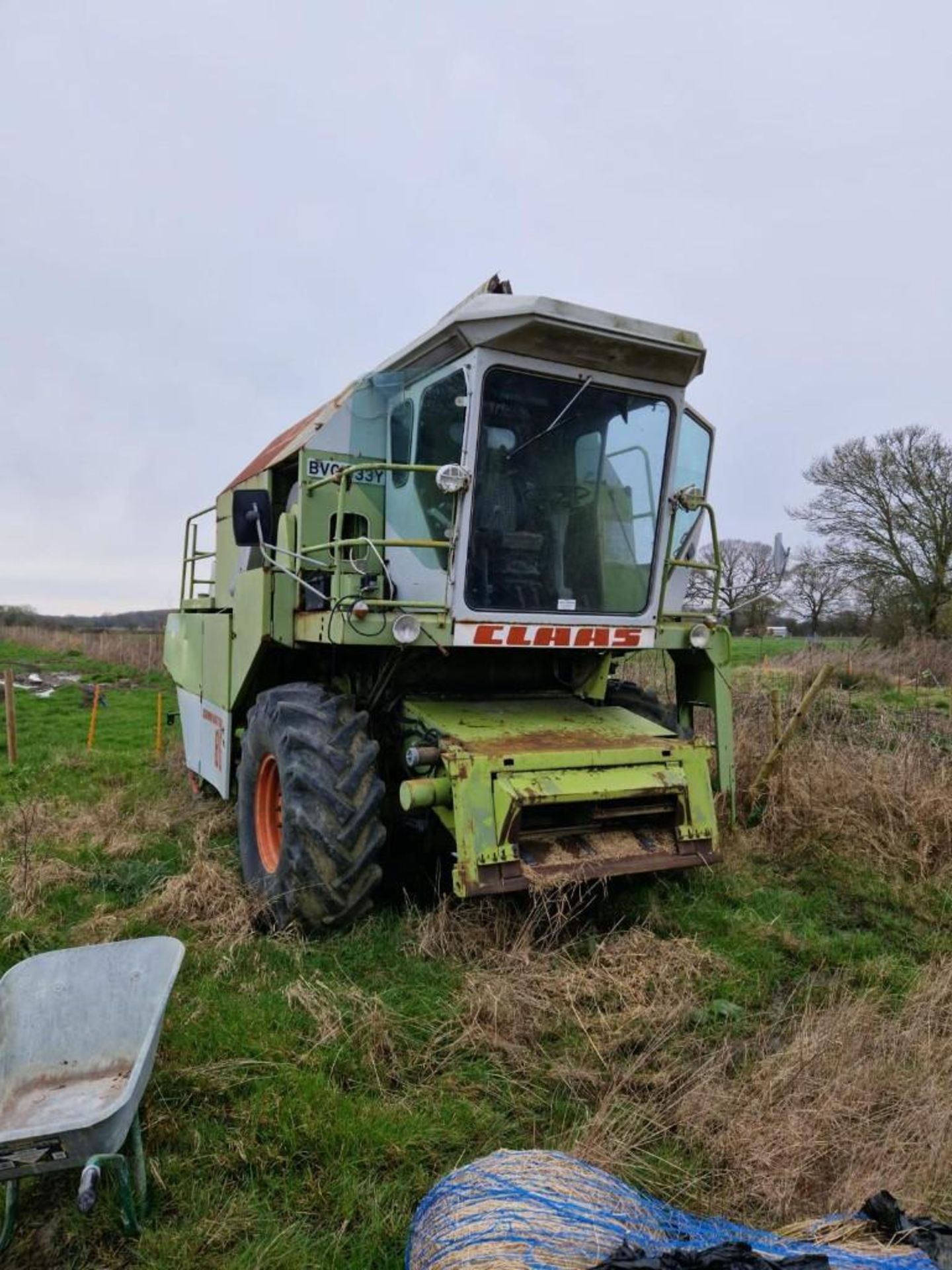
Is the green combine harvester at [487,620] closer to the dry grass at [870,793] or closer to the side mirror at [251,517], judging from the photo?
the side mirror at [251,517]

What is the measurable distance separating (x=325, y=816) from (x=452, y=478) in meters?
1.71

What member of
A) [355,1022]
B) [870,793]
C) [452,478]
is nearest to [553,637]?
[452,478]

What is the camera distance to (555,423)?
4.43 m

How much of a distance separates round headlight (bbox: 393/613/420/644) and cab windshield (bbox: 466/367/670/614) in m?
0.38

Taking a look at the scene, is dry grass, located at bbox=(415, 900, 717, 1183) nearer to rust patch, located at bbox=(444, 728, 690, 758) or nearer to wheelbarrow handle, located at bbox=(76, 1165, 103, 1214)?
rust patch, located at bbox=(444, 728, 690, 758)

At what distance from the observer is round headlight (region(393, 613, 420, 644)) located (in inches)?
157

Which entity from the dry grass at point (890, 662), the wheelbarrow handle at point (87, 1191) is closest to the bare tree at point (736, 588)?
the dry grass at point (890, 662)

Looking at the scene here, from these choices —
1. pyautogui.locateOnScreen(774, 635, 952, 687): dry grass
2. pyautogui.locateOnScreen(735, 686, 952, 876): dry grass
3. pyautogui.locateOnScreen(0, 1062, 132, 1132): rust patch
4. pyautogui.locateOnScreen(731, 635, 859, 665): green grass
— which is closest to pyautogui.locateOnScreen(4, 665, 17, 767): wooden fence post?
pyautogui.locateOnScreen(0, 1062, 132, 1132): rust patch

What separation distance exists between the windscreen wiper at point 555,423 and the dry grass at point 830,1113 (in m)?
2.85

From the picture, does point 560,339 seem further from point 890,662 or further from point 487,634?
point 890,662

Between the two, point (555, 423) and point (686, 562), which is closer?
point (555, 423)

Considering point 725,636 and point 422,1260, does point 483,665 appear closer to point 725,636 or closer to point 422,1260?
point 725,636

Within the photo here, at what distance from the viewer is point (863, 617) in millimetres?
22766

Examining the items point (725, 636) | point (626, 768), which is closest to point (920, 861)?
point (725, 636)
